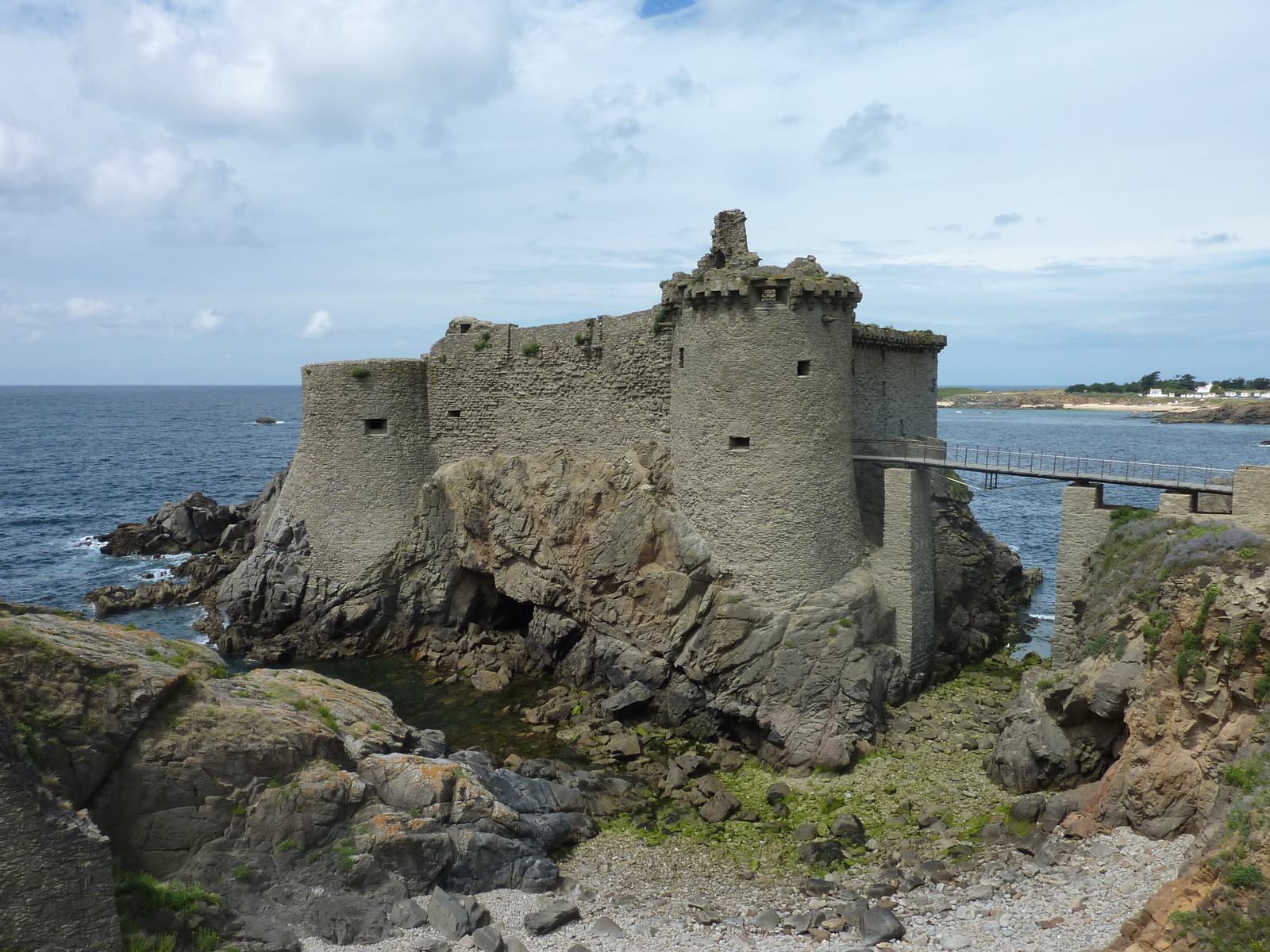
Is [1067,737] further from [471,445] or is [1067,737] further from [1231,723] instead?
[471,445]

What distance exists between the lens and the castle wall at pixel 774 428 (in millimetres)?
23984

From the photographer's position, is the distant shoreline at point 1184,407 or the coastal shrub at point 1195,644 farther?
the distant shoreline at point 1184,407

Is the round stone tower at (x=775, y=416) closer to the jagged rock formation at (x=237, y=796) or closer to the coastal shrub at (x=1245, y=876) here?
the jagged rock formation at (x=237, y=796)

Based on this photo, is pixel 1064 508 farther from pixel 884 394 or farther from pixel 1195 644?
pixel 884 394

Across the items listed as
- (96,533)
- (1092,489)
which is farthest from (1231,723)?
(96,533)

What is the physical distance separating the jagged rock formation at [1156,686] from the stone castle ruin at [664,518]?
505cm

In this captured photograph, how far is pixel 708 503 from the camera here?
2527 cm

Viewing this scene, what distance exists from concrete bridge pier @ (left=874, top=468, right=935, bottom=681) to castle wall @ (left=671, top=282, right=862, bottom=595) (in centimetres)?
140

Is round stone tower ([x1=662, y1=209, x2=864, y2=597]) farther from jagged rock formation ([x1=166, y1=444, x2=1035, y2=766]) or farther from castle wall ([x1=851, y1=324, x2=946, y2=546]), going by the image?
castle wall ([x1=851, y1=324, x2=946, y2=546])

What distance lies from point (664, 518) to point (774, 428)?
4.66m

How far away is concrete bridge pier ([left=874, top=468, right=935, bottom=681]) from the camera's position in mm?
25016

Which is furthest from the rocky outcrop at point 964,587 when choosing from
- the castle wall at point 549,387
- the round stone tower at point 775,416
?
the castle wall at point 549,387

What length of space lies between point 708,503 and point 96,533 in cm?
4329

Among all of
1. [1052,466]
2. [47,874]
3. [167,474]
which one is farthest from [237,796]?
[167,474]
